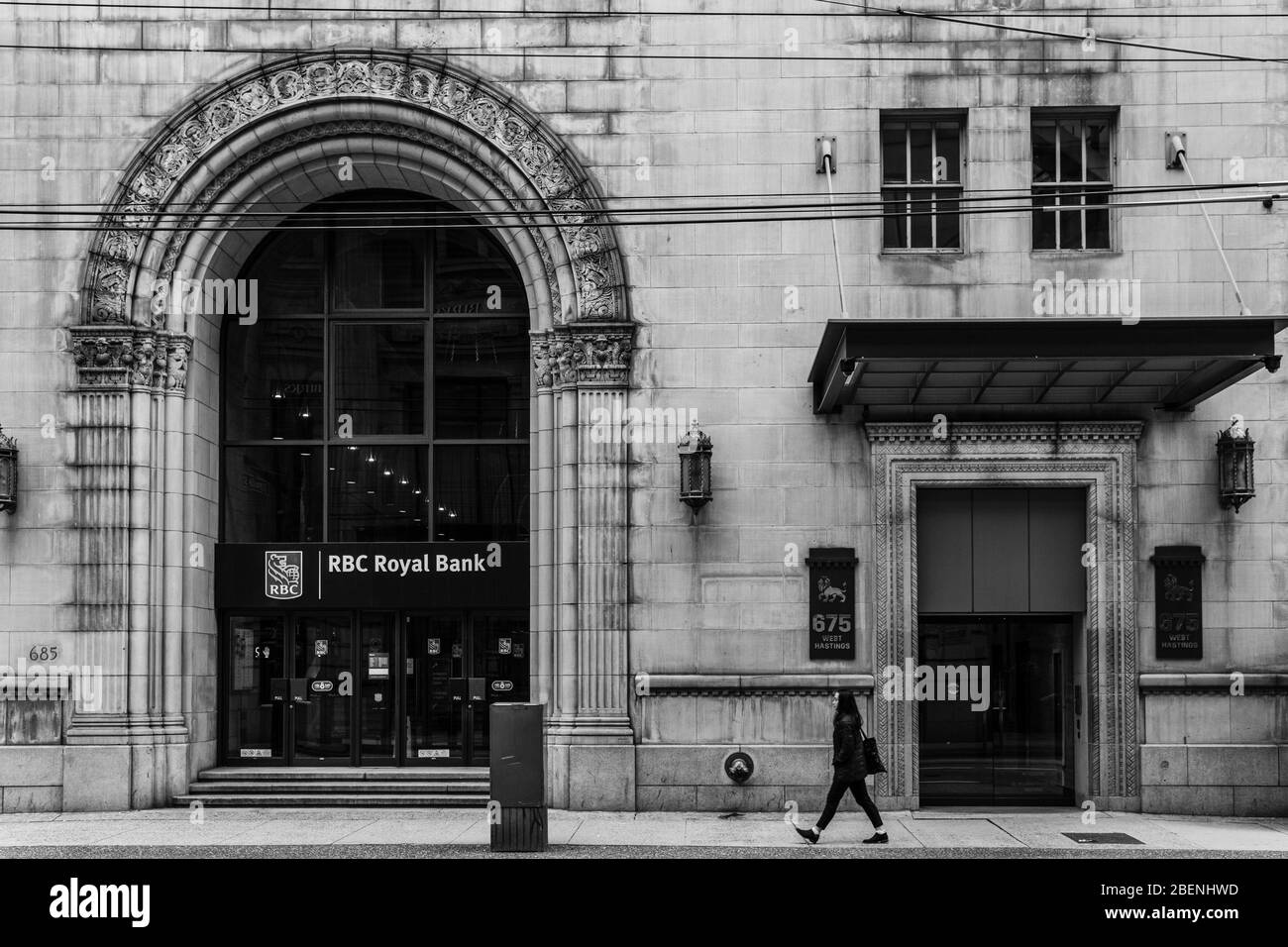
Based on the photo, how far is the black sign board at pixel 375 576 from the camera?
18.0m

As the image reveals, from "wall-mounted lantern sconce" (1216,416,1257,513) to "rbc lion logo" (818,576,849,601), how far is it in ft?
17.0

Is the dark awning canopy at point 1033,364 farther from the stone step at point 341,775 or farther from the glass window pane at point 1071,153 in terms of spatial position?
the stone step at point 341,775

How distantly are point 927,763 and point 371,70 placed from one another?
40.6ft

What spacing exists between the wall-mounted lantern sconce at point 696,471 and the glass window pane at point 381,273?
5.22m

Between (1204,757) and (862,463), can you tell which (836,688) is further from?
(1204,757)

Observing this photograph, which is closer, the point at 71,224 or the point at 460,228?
the point at 71,224

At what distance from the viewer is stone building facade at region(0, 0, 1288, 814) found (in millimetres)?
16578

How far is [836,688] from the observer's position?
16578 mm

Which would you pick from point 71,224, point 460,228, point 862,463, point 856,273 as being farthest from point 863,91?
point 71,224

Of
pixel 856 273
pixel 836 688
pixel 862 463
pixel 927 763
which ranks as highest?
pixel 856 273

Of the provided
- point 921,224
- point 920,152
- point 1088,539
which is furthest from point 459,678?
point 920,152

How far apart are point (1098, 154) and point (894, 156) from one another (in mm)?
2852

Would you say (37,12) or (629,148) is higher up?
(37,12)
